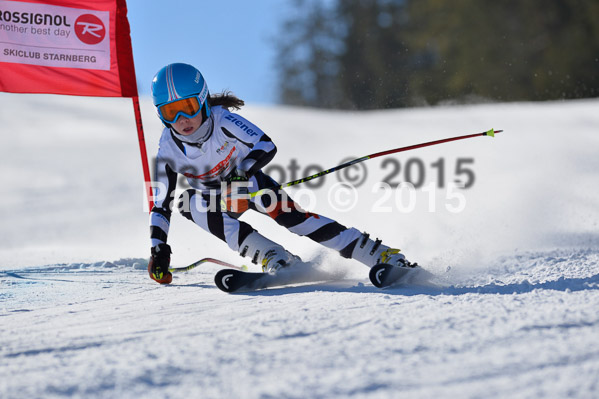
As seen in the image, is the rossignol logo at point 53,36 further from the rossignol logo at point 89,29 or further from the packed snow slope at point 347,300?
the packed snow slope at point 347,300

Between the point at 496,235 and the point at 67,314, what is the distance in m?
3.75

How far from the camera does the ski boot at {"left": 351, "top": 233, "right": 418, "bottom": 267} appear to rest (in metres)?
3.71

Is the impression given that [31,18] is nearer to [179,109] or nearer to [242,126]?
[179,109]

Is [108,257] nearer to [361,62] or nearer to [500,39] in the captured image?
[500,39]

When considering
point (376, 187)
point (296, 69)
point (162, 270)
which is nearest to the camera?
point (162, 270)

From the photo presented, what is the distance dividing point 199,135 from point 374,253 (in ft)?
3.91

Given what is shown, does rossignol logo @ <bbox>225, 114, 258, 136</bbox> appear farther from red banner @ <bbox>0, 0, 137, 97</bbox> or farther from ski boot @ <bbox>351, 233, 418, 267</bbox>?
red banner @ <bbox>0, 0, 137, 97</bbox>

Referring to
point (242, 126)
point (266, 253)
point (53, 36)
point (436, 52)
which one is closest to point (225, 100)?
point (242, 126)

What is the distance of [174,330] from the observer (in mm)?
2547

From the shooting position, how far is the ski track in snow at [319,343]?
6.27 ft

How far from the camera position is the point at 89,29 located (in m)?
5.16

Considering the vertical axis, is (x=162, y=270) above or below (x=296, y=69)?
below

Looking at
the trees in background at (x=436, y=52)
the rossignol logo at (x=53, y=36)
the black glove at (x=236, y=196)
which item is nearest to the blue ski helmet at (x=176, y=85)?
the black glove at (x=236, y=196)

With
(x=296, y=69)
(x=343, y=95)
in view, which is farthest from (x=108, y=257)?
(x=296, y=69)
